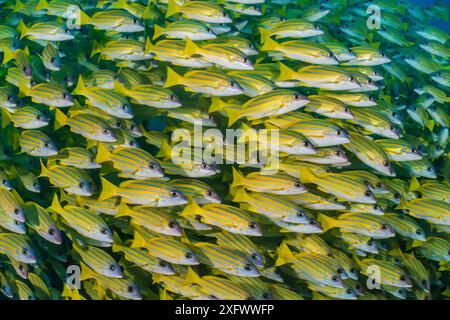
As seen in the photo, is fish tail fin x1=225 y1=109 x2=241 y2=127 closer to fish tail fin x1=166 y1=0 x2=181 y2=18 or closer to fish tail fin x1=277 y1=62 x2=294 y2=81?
fish tail fin x1=277 y1=62 x2=294 y2=81

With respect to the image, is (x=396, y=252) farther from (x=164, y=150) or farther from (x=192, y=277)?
(x=164, y=150)

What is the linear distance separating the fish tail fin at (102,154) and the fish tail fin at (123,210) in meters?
0.45

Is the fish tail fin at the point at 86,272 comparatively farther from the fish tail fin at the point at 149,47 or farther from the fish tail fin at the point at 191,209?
the fish tail fin at the point at 149,47

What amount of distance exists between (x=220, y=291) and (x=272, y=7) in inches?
172

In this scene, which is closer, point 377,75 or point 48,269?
point 48,269

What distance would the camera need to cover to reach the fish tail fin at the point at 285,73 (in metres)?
4.60

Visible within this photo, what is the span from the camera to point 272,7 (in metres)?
6.72

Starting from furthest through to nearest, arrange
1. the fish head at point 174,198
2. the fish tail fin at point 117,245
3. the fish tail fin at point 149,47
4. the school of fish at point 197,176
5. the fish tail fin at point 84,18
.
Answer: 1. the fish tail fin at point 84,18
2. the fish tail fin at point 149,47
3. the fish tail fin at point 117,245
4. the school of fish at point 197,176
5. the fish head at point 174,198

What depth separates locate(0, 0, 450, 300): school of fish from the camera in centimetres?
425

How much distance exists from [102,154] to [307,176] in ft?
6.44

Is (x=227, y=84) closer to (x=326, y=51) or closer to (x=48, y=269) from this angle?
(x=326, y=51)

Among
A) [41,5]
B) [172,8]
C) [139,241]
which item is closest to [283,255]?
[139,241]

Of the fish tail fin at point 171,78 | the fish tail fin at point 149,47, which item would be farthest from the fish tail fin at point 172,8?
the fish tail fin at point 171,78
